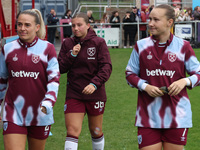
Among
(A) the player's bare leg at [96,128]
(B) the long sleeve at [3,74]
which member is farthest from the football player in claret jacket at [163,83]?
(A) the player's bare leg at [96,128]

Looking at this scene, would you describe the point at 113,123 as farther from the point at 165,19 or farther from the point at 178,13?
the point at 178,13

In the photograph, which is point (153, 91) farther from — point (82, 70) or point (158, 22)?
point (82, 70)

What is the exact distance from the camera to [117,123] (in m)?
10.1

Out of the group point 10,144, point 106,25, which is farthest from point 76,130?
point 106,25

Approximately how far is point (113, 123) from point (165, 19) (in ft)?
17.2

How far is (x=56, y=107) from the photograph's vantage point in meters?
12.0

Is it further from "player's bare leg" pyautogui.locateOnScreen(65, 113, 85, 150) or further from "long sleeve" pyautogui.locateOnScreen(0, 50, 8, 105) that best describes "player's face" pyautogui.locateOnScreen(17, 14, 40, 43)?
"player's bare leg" pyautogui.locateOnScreen(65, 113, 85, 150)

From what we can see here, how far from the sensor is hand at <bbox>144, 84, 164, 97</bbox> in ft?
16.2

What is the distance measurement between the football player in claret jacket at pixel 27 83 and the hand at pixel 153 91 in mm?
997

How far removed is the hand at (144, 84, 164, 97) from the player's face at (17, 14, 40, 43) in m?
1.37

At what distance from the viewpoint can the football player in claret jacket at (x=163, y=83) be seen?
5086 mm

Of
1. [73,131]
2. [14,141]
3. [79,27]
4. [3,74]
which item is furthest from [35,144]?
[79,27]

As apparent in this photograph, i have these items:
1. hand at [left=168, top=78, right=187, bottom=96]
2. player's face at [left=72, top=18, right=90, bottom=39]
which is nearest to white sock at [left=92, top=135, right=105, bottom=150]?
player's face at [left=72, top=18, right=90, bottom=39]

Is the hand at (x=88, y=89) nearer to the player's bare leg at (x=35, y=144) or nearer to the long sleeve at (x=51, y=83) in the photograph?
the long sleeve at (x=51, y=83)
